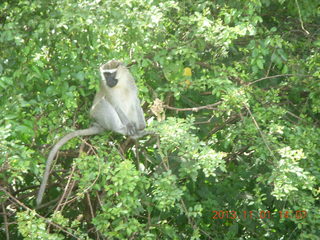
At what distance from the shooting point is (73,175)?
5.05 m

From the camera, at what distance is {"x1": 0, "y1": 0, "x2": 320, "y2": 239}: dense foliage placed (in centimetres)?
443

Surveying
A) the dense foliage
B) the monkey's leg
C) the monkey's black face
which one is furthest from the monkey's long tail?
the monkey's black face

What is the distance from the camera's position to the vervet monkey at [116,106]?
5805 mm

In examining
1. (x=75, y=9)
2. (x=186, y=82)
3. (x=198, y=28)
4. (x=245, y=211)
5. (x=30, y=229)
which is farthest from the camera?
(x=245, y=211)

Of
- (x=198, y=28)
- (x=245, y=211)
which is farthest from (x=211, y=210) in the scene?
(x=198, y=28)

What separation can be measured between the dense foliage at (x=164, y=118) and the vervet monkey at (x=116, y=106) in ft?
0.48

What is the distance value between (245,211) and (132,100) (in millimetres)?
1677

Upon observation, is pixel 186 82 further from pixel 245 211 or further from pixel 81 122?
pixel 245 211

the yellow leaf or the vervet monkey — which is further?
the vervet monkey
